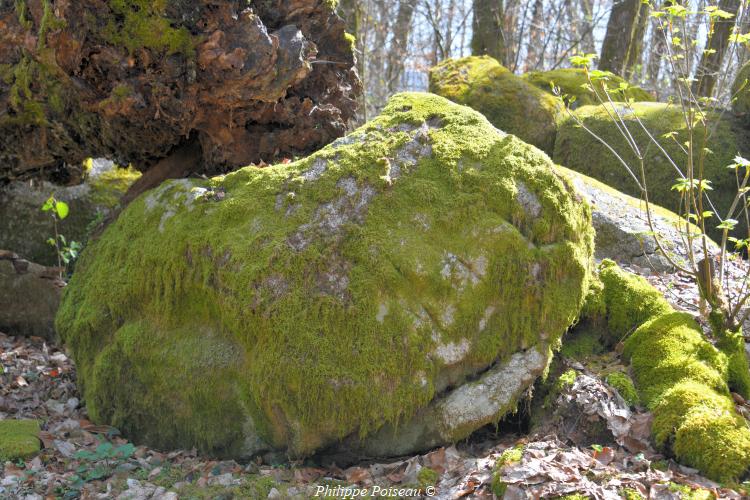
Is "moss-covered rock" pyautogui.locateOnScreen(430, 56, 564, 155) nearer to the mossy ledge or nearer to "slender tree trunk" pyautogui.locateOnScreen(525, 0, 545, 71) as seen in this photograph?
the mossy ledge

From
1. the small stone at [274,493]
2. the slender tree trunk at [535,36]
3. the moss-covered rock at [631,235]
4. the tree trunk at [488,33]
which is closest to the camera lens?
the small stone at [274,493]

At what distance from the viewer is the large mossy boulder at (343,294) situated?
379 cm

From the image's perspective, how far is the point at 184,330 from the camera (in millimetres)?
4246

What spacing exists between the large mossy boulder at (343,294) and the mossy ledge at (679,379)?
62 cm

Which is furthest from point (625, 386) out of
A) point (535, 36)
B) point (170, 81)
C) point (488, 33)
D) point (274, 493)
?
point (535, 36)

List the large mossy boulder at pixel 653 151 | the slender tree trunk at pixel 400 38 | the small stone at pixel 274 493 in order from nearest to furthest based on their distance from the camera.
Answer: the small stone at pixel 274 493 < the large mossy boulder at pixel 653 151 < the slender tree trunk at pixel 400 38

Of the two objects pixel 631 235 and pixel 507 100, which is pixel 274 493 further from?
pixel 507 100

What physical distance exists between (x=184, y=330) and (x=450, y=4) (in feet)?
54.6

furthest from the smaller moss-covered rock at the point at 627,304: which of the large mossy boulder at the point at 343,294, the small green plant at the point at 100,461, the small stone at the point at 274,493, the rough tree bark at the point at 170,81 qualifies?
the small green plant at the point at 100,461

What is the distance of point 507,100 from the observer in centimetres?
962

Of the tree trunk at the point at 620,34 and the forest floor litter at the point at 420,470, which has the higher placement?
the tree trunk at the point at 620,34

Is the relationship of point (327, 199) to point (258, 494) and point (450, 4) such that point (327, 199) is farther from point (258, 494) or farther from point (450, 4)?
point (450, 4)

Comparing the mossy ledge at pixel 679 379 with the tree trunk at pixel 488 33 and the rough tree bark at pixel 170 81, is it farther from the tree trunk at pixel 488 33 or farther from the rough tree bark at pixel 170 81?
the tree trunk at pixel 488 33

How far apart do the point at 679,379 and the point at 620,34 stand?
10.2 meters
